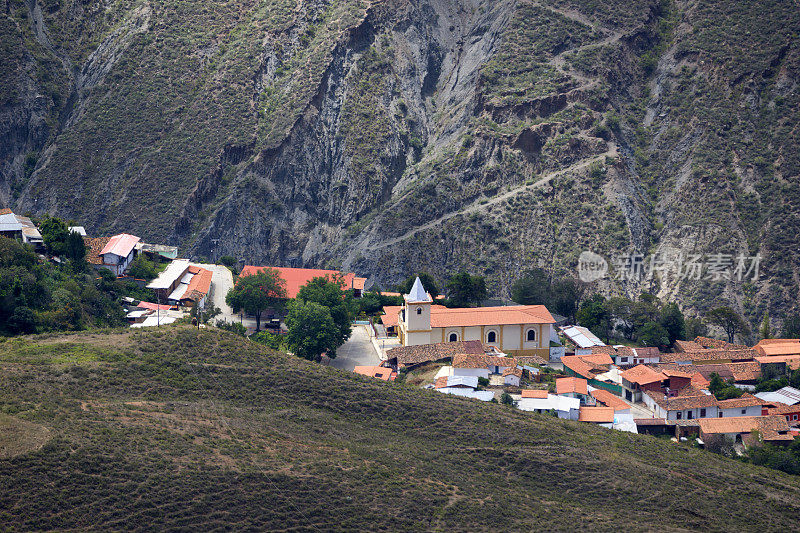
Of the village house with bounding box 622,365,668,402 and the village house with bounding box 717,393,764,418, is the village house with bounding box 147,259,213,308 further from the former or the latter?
the village house with bounding box 717,393,764,418

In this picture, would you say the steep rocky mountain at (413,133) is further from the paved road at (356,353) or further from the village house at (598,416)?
the village house at (598,416)

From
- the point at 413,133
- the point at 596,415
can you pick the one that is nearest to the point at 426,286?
the point at 596,415

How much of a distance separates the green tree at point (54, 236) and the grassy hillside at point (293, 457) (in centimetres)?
1631

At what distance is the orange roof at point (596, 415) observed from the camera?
48844 millimetres

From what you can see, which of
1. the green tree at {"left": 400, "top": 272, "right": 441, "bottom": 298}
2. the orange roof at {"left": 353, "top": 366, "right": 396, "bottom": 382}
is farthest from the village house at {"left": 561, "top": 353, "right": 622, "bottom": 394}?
the green tree at {"left": 400, "top": 272, "right": 441, "bottom": 298}

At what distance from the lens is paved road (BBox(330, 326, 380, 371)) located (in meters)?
55.7

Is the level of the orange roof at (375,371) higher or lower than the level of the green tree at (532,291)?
lower

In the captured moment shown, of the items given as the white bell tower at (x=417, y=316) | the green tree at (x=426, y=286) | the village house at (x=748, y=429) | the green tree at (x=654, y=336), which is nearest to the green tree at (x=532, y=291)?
the green tree at (x=426, y=286)

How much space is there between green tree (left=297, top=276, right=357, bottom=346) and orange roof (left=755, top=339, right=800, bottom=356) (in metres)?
26.1

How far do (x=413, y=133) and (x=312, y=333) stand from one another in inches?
1358

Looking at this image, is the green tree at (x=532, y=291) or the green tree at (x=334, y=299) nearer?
the green tree at (x=334, y=299)

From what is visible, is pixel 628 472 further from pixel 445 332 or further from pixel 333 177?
pixel 333 177

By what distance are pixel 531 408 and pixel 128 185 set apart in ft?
143

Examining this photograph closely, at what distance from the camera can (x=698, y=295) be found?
7069cm
